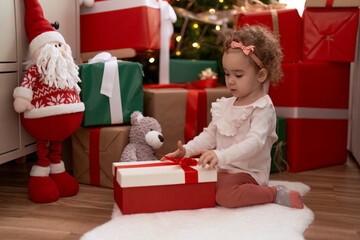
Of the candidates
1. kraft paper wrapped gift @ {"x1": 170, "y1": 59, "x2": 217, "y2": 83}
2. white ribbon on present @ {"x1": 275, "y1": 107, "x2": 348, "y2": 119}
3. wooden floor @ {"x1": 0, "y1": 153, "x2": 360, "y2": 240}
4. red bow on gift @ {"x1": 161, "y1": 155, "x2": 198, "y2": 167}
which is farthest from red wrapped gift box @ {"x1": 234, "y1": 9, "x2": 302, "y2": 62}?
red bow on gift @ {"x1": 161, "y1": 155, "x2": 198, "y2": 167}

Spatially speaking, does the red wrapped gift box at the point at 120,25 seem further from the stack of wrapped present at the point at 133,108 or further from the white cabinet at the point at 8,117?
the white cabinet at the point at 8,117

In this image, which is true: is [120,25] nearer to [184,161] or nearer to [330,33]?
[184,161]

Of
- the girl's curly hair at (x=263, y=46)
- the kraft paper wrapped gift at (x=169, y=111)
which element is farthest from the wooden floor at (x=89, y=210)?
the girl's curly hair at (x=263, y=46)

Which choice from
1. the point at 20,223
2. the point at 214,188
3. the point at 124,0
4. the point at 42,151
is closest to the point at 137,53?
the point at 124,0

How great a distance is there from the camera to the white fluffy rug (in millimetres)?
1238

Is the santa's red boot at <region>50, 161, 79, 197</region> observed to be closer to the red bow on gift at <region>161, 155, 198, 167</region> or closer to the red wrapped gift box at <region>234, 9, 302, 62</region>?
the red bow on gift at <region>161, 155, 198, 167</region>

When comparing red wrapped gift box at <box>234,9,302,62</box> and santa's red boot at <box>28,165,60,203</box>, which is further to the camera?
red wrapped gift box at <box>234,9,302,62</box>

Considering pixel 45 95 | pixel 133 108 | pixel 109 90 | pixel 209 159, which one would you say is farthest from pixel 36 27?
pixel 209 159

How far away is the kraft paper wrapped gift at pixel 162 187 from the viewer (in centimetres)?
140

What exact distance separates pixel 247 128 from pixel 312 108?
62cm

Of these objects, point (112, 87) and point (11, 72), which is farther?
point (112, 87)

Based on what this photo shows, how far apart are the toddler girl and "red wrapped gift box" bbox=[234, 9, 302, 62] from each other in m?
0.44

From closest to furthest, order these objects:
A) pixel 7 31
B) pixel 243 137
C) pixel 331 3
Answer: pixel 7 31, pixel 243 137, pixel 331 3

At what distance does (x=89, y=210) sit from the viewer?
1.48m
